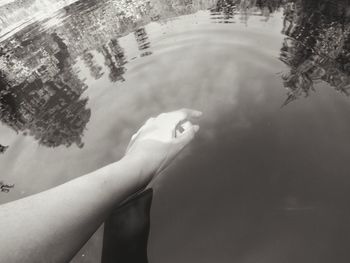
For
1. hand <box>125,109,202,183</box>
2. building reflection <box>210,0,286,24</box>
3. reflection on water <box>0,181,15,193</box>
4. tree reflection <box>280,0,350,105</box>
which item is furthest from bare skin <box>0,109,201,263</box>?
building reflection <box>210,0,286,24</box>

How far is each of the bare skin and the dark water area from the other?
0.20 metres

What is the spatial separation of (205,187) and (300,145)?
2.82 ft

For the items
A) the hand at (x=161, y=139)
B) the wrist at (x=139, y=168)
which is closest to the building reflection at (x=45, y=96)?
the hand at (x=161, y=139)

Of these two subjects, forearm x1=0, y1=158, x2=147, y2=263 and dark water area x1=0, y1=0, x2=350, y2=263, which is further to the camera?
dark water area x1=0, y1=0, x2=350, y2=263

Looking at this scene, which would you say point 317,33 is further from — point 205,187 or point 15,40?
point 15,40

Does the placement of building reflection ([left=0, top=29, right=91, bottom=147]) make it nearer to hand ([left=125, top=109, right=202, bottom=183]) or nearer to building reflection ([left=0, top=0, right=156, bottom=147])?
building reflection ([left=0, top=0, right=156, bottom=147])

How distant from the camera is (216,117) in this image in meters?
2.58

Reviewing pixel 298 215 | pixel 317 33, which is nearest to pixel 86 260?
pixel 298 215

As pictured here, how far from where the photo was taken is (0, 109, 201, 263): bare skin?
4.25 feet

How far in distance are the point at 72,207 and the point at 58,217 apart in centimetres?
10

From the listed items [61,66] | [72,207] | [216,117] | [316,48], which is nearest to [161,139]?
[216,117]

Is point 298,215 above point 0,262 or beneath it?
beneath

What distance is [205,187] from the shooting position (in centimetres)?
207

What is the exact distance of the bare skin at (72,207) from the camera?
4.25 feet
